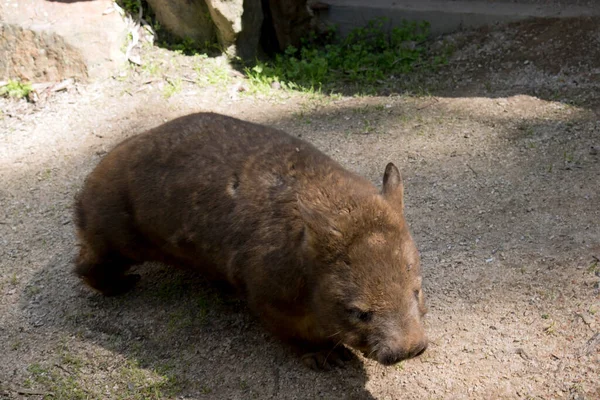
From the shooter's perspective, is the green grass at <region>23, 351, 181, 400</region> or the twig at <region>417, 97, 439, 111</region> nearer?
the green grass at <region>23, 351, 181, 400</region>

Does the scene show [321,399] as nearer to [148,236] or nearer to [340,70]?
[148,236]

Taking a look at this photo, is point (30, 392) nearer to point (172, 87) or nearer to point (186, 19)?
point (172, 87)

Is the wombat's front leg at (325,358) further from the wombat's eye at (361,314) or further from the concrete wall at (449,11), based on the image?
the concrete wall at (449,11)

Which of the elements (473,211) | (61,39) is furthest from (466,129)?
(61,39)

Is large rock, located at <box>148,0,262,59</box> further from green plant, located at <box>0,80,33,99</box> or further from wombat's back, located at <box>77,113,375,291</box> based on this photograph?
wombat's back, located at <box>77,113,375,291</box>

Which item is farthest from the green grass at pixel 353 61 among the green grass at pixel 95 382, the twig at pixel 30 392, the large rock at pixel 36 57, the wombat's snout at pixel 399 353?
the wombat's snout at pixel 399 353

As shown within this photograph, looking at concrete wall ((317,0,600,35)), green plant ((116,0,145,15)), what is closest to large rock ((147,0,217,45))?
green plant ((116,0,145,15))

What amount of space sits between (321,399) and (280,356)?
0.43 m

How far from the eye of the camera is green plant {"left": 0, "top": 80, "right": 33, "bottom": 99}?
22.8 feet

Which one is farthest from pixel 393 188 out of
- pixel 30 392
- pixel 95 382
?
pixel 30 392

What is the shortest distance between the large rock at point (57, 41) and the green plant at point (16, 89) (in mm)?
85

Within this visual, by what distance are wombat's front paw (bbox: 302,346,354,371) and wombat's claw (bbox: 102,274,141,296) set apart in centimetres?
144

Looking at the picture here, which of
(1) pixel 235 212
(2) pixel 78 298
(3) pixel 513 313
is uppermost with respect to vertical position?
(1) pixel 235 212

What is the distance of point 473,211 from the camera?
4.83 m
